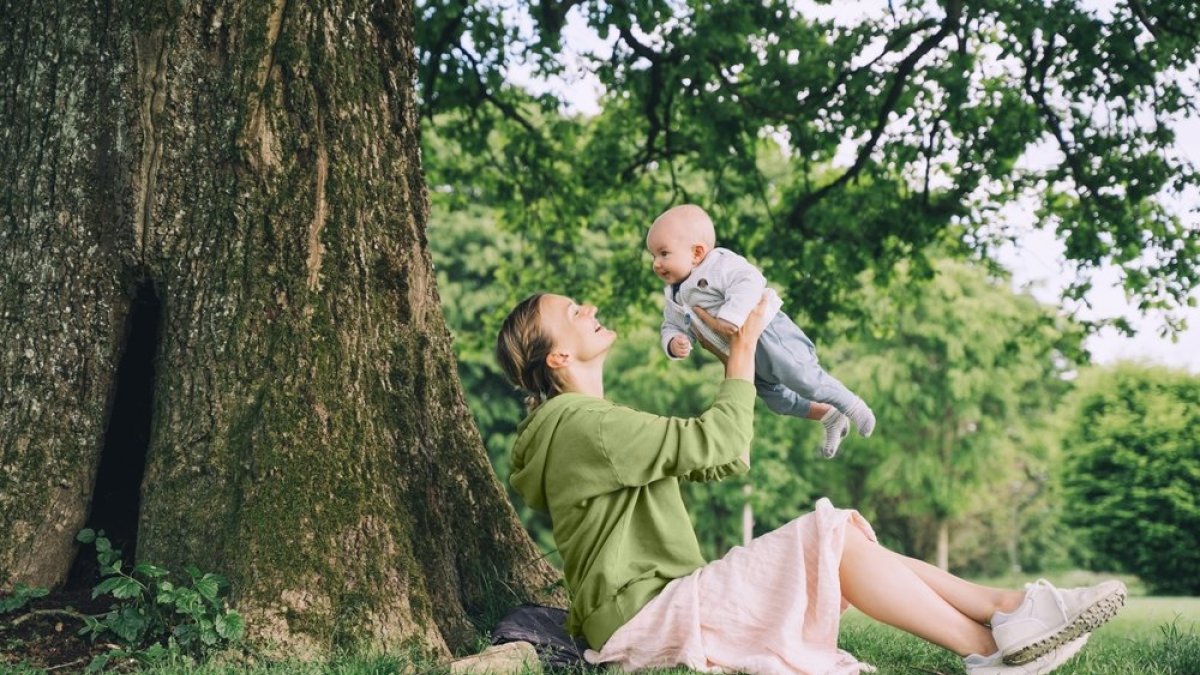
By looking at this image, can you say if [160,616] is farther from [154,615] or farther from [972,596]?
[972,596]

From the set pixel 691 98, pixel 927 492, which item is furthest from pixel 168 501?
pixel 927 492

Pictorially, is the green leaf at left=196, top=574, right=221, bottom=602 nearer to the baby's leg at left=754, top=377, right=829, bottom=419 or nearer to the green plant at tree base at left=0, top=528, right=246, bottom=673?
the green plant at tree base at left=0, top=528, right=246, bottom=673

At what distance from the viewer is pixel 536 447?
4648mm

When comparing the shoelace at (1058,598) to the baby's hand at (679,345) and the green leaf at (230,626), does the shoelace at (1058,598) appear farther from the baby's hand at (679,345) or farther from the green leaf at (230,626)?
the green leaf at (230,626)

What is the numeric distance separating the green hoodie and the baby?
0.44 meters

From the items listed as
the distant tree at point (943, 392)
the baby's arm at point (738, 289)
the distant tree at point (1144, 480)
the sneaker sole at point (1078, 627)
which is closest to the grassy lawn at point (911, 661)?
the sneaker sole at point (1078, 627)

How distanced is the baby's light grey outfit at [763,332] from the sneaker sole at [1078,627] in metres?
1.22

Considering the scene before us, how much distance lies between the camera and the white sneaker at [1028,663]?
416cm

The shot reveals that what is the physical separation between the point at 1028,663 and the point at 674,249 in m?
2.03

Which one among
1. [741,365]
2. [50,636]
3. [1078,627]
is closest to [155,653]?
[50,636]

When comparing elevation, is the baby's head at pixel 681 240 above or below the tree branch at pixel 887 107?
below

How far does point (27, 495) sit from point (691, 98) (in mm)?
7640

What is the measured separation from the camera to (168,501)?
4.93m

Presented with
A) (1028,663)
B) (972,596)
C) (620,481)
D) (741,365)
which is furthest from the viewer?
(741,365)
